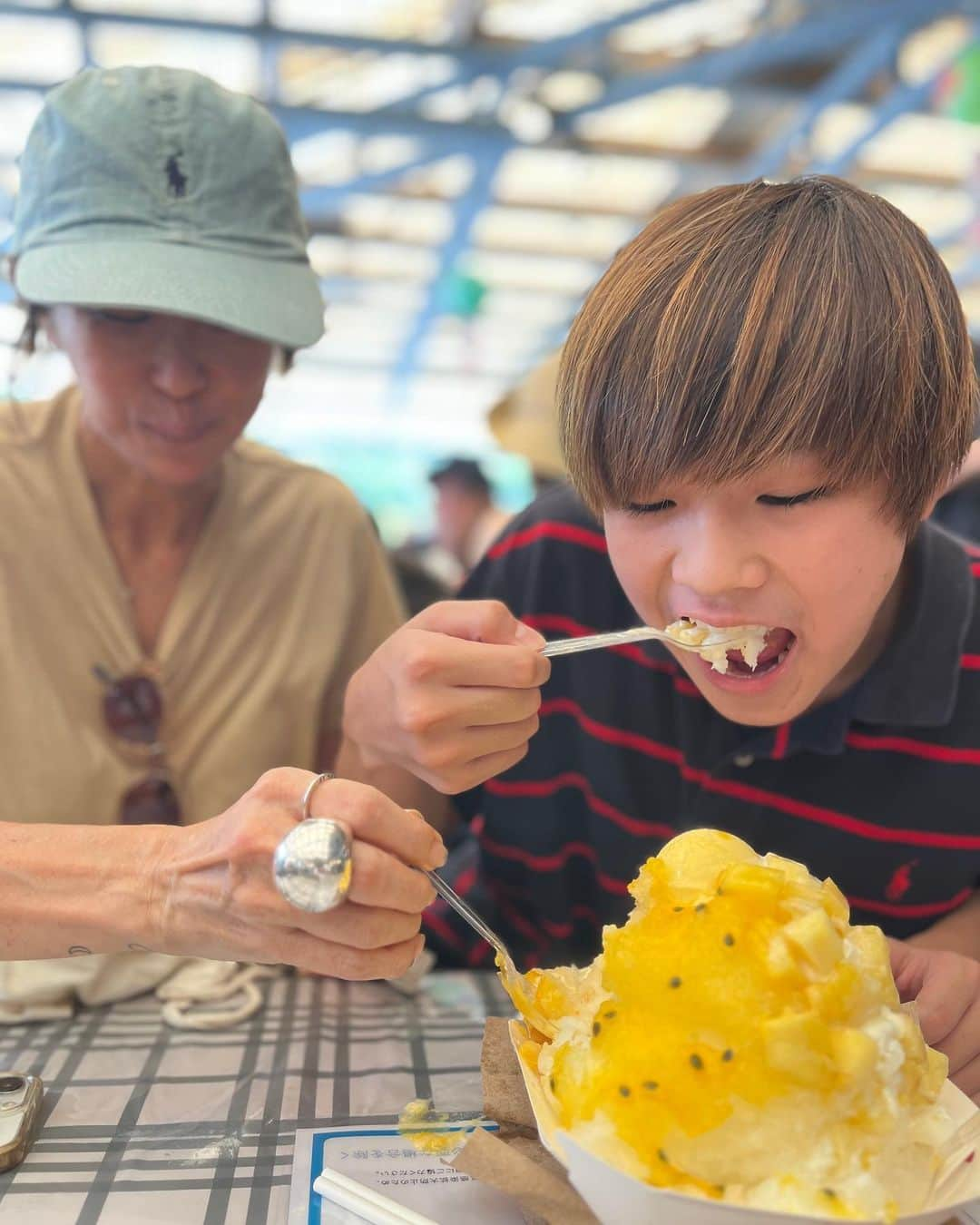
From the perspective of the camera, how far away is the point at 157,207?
3.96 ft

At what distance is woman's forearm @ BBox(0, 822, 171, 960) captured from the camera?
3.00ft

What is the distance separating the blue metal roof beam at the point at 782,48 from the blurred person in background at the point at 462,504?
1.74 meters

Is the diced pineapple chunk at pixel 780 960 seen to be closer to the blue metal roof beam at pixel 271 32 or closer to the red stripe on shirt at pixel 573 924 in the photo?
the red stripe on shirt at pixel 573 924

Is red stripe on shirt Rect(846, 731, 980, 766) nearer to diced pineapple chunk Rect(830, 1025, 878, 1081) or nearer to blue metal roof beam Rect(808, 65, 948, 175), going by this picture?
diced pineapple chunk Rect(830, 1025, 878, 1081)

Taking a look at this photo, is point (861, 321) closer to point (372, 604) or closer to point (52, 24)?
point (372, 604)

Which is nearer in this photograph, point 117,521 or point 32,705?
point 32,705

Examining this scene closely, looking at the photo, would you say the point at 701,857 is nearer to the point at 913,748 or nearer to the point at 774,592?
the point at 774,592

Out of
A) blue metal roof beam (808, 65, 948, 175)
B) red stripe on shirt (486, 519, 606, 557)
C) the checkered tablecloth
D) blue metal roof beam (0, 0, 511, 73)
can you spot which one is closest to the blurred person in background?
blue metal roof beam (0, 0, 511, 73)

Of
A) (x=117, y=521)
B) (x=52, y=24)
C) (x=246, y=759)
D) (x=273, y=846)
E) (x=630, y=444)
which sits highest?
(x=52, y=24)

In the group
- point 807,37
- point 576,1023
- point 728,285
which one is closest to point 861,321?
point 728,285

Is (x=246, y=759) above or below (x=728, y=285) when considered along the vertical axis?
below

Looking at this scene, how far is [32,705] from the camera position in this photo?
1308 mm

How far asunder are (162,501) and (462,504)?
3.92m

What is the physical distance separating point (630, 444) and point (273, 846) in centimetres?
44
